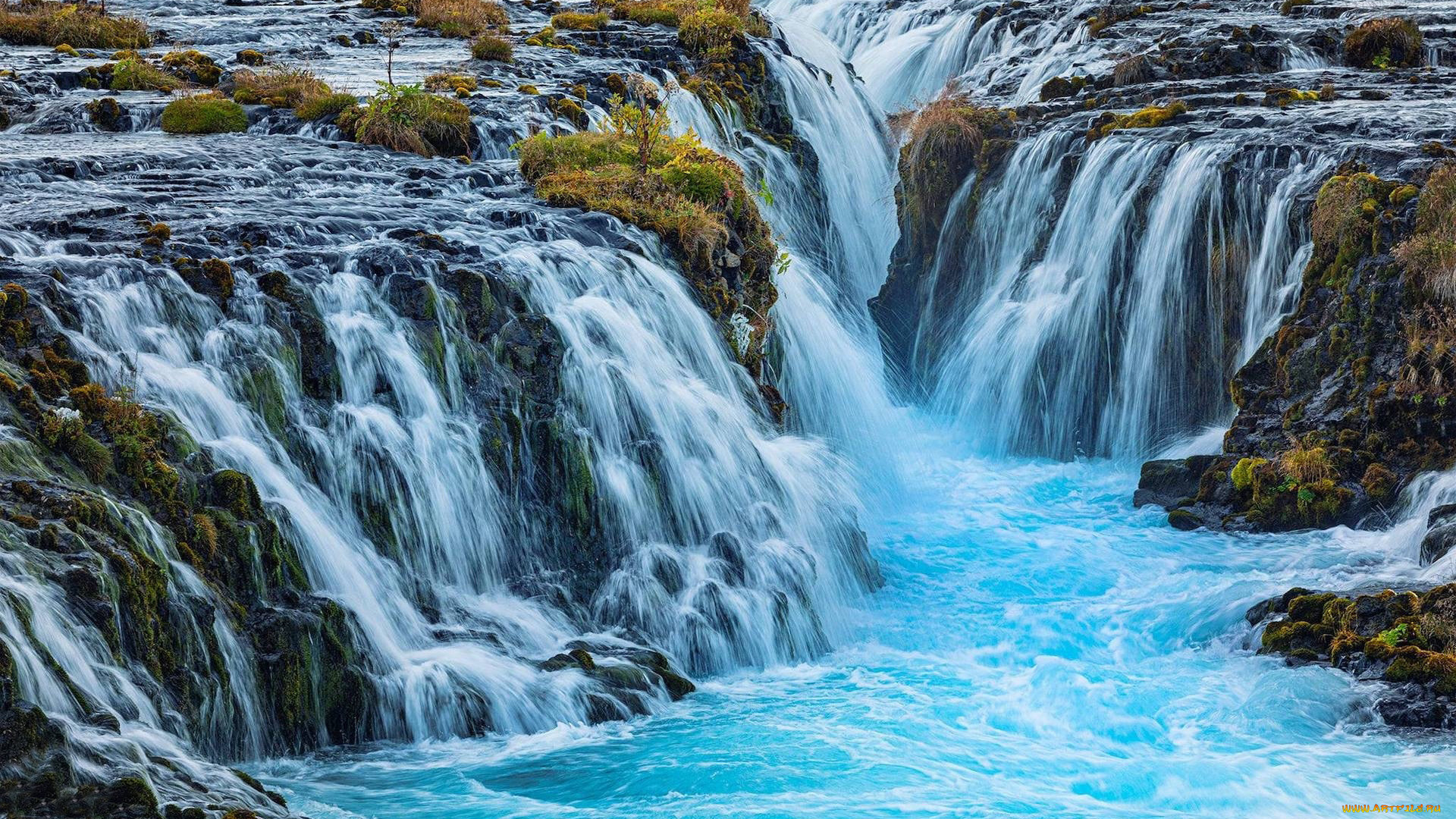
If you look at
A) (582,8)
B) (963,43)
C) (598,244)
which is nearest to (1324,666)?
(598,244)

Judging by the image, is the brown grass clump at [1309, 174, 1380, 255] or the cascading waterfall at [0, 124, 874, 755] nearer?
the cascading waterfall at [0, 124, 874, 755]

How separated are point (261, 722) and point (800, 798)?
11.5 ft

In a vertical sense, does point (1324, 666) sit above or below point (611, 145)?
below

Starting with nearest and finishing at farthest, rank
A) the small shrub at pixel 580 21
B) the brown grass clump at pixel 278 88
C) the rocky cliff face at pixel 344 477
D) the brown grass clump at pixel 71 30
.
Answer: the rocky cliff face at pixel 344 477
the brown grass clump at pixel 278 88
the brown grass clump at pixel 71 30
the small shrub at pixel 580 21

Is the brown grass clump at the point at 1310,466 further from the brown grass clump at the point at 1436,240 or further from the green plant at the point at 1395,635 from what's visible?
the green plant at the point at 1395,635

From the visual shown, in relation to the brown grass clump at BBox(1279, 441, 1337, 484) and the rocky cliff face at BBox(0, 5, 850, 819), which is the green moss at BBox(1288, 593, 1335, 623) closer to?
the brown grass clump at BBox(1279, 441, 1337, 484)

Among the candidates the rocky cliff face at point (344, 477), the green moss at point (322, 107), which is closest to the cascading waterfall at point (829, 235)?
the rocky cliff face at point (344, 477)

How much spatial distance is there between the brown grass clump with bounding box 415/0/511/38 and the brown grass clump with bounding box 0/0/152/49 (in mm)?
4830

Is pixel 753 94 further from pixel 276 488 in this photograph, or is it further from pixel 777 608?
pixel 276 488

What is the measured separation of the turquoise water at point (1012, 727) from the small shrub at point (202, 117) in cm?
1022

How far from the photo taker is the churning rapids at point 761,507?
28.9 ft

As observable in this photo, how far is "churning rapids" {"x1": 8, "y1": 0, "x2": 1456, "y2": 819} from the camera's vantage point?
8820 mm

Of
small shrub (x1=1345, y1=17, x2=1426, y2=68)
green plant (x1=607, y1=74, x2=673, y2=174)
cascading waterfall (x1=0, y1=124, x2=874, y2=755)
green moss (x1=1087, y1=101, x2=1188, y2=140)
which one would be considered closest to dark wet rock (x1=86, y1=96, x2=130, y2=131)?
cascading waterfall (x1=0, y1=124, x2=874, y2=755)

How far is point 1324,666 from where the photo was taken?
404 inches
